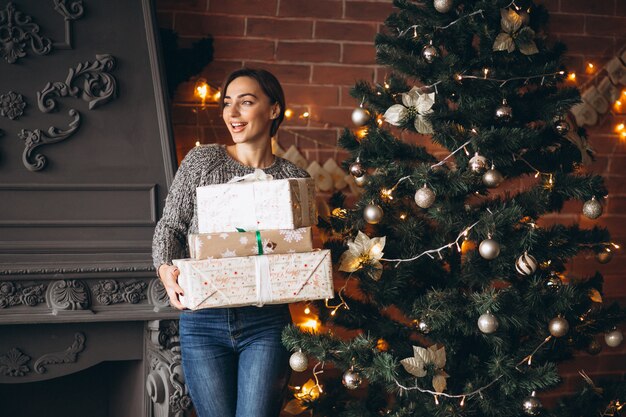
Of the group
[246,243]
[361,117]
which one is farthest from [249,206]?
[361,117]

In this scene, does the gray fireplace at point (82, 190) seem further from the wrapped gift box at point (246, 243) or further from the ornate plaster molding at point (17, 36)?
the wrapped gift box at point (246, 243)

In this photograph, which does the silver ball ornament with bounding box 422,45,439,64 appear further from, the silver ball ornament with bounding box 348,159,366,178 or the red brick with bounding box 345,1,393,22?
the red brick with bounding box 345,1,393,22

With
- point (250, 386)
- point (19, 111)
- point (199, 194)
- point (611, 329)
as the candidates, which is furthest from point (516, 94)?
point (19, 111)

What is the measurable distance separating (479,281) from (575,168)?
1.55ft

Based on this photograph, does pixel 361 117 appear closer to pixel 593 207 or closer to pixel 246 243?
pixel 246 243

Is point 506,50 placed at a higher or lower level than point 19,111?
higher

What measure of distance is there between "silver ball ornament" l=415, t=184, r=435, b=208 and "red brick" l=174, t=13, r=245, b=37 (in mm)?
1229

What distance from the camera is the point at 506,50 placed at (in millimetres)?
2105

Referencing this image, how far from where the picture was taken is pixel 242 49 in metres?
2.89

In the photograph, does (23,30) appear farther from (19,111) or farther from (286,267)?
(286,267)

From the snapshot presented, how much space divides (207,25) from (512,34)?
50.4 inches

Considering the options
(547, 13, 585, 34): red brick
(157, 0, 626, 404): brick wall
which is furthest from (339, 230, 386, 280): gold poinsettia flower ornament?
(547, 13, 585, 34): red brick

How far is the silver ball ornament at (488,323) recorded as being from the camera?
196 centimetres

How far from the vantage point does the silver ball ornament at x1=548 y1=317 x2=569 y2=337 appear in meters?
2.04
